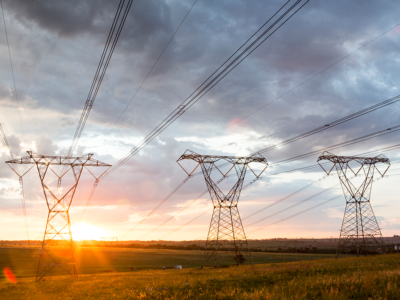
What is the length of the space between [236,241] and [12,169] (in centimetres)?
3689

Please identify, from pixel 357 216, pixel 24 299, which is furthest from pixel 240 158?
pixel 24 299

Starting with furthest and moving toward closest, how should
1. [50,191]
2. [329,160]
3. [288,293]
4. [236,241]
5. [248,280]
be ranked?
[329,160] < [236,241] < [50,191] < [248,280] < [288,293]

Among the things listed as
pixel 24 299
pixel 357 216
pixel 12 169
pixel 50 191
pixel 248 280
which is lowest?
pixel 24 299

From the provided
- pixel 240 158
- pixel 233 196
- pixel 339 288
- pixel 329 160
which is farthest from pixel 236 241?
pixel 339 288

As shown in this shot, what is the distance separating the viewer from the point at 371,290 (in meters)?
12.7

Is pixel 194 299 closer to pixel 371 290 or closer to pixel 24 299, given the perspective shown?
pixel 371 290

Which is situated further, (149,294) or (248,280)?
(248,280)

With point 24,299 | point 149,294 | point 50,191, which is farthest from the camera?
point 50,191

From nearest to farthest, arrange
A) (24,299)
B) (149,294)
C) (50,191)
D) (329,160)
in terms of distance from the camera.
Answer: (149,294)
(24,299)
(50,191)
(329,160)

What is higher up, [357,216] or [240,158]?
[240,158]

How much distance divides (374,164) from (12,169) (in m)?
64.6

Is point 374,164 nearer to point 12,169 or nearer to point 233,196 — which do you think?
point 233,196

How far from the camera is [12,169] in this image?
46500 mm

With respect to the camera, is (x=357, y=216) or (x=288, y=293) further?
(x=357, y=216)
